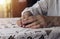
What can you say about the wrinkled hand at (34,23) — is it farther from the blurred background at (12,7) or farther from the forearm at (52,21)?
the blurred background at (12,7)

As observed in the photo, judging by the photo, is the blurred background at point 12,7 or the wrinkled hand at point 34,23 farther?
the blurred background at point 12,7

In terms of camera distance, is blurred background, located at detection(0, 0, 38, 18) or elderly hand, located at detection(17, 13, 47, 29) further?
blurred background, located at detection(0, 0, 38, 18)

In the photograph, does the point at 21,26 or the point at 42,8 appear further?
the point at 42,8

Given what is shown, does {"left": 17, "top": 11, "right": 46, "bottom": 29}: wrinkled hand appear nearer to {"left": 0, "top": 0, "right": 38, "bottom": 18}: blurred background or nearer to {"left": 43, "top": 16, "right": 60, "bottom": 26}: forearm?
{"left": 43, "top": 16, "right": 60, "bottom": 26}: forearm

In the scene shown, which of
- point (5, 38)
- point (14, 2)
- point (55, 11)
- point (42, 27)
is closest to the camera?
point (5, 38)

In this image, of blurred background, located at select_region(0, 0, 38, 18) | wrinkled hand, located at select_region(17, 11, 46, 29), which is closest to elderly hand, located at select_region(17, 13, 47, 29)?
wrinkled hand, located at select_region(17, 11, 46, 29)

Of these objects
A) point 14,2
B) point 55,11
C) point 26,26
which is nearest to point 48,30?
point 26,26

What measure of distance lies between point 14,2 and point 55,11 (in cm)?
159

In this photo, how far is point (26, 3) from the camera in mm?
2637

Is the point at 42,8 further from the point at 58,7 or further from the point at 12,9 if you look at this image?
the point at 12,9

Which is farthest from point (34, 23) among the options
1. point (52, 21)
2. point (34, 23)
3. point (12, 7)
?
point (12, 7)

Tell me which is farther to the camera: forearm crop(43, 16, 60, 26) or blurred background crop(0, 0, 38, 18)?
blurred background crop(0, 0, 38, 18)

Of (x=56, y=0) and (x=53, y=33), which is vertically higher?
(x=56, y=0)

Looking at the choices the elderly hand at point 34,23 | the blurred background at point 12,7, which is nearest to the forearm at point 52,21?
the elderly hand at point 34,23
